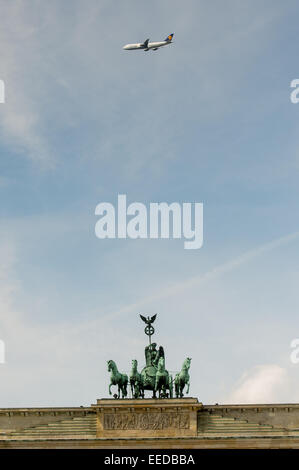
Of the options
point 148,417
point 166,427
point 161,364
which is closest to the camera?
point 166,427

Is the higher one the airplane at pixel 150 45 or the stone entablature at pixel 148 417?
the airplane at pixel 150 45

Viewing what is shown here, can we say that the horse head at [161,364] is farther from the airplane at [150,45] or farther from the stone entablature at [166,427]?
the airplane at [150,45]

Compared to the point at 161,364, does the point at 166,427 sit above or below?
below

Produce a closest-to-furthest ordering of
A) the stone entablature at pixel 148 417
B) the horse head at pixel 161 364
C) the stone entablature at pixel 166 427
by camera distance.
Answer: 1. the stone entablature at pixel 166 427
2. the stone entablature at pixel 148 417
3. the horse head at pixel 161 364

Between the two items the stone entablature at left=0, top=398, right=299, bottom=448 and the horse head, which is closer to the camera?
the stone entablature at left=0, top=398, right=299, bottom=448

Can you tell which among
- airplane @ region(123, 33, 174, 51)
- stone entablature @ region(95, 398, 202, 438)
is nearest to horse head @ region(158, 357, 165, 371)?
stone entablature @ region(95, 398, 202, 438)

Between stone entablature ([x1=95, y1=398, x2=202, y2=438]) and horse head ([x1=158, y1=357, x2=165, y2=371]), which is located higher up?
horse head ([x1=158, y1=357, x2=165, y2=371])

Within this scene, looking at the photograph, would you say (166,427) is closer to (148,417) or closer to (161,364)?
(148,417)

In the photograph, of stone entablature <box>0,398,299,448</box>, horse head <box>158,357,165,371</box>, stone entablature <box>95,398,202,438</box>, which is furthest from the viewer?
horse head <box>158,357,165,371</box>

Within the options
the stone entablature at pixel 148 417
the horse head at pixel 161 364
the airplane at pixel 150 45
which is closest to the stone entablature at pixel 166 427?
the stone entablature at pixel 148 417

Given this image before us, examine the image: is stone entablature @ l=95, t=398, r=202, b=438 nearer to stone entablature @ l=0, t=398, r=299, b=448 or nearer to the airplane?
stone entablature @ l=0, t=398, r=299, b=448

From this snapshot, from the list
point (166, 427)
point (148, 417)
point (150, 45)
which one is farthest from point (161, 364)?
point (150, 45)
